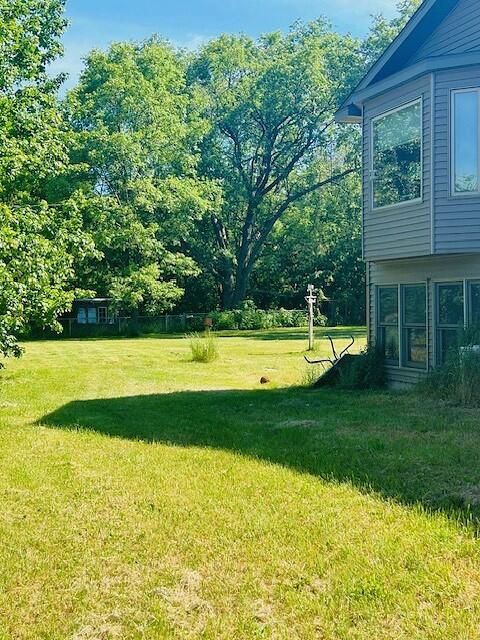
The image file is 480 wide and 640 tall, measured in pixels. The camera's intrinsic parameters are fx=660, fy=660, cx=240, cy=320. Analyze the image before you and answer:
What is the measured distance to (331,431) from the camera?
7.43m

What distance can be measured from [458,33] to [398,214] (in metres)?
3.06

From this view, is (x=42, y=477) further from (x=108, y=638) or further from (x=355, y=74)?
(x=355, y=74)

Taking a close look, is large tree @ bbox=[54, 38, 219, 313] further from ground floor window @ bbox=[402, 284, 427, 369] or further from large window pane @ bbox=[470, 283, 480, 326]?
large window pane @ bbox=[470, 283, 480, 326]

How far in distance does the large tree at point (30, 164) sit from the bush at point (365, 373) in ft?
16.5

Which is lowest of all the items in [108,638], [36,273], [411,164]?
[108,638]

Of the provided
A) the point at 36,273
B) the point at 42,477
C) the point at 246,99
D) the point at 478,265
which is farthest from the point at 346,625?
the point at 246,99

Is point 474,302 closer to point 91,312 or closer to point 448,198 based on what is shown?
point 448,198

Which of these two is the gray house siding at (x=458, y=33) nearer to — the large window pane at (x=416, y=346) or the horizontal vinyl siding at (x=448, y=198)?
the horizontal vinyl siding at (x=448, y=198)

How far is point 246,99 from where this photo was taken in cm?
3531

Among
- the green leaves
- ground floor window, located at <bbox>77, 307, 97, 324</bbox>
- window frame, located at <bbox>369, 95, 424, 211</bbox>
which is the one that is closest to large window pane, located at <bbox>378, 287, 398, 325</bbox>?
window frame, located at <bbox>369, 95, 424, 211</bbox>

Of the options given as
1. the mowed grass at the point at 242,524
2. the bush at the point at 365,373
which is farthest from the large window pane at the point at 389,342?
the mowed grass at the point at 242,524

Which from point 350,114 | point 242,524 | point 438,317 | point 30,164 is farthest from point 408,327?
point 242,524

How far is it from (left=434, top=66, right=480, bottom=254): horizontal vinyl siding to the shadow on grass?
2.37 meters

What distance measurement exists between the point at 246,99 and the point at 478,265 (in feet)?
91.7
